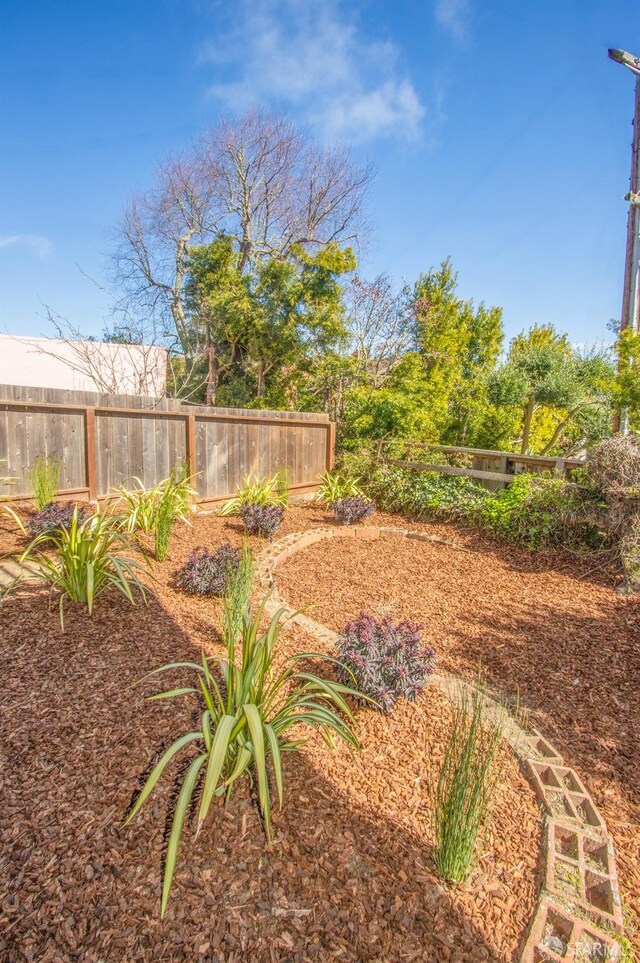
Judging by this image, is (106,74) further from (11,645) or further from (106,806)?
(106,806)

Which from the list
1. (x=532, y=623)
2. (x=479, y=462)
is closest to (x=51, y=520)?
(x=532, y=623)

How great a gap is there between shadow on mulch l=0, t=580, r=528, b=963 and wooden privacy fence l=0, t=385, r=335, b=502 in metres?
3.34

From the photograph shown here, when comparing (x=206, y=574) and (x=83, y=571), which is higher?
(x=83, y=571)

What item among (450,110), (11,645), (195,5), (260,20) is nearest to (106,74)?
(195,5)

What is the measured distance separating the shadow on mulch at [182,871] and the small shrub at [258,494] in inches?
153

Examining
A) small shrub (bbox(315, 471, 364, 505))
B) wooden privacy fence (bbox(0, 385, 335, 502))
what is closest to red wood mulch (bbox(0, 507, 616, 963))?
wooden privacy fence (bbox(0, 385, 335, 502))

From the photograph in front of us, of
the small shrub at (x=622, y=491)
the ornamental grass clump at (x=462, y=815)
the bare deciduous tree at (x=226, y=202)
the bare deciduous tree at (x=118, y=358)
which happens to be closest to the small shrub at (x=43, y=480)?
the ornamental grass clump at (x=462, y=815)

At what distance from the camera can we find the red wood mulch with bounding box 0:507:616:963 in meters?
1.23

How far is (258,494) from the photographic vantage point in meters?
6.28

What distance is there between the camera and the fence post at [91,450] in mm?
5035

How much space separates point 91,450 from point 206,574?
2.53m

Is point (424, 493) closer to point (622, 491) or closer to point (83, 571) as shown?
point (622, 491)

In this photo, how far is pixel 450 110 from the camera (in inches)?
265

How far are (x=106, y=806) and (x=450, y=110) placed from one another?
28.3ft
